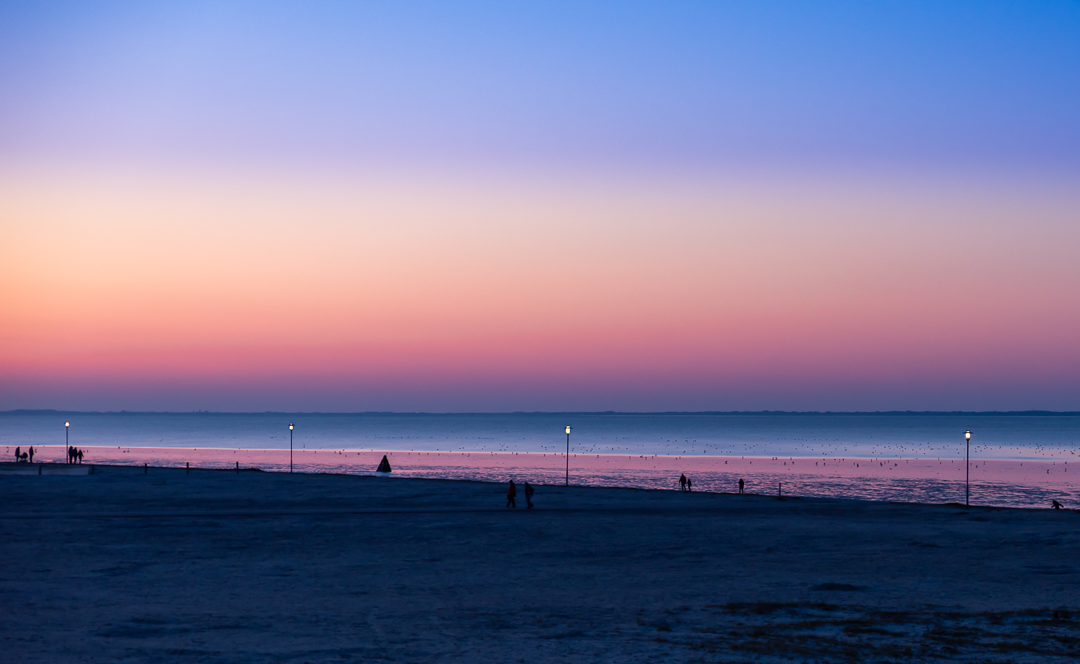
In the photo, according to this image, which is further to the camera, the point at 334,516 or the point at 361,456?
the point at 361,456

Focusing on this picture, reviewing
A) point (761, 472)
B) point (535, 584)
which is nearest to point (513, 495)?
point (535, 584)

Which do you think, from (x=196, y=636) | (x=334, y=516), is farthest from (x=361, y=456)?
(x=196, y=636)

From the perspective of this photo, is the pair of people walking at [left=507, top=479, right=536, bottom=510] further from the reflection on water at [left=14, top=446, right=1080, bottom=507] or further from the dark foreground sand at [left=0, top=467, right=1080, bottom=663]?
the reflection on water at [left=14, top=446, right=1080, bottom=507]

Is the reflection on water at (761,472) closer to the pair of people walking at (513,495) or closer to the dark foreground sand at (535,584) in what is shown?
the pair of people walking at (513,495)

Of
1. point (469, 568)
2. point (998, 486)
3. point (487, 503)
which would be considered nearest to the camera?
point (469, 568)

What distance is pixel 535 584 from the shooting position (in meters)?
22.6

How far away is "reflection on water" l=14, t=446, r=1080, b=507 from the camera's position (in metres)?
74.0

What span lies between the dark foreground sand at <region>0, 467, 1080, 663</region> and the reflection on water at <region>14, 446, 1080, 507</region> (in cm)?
2717

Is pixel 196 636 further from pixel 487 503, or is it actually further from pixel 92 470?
pixel 92 470

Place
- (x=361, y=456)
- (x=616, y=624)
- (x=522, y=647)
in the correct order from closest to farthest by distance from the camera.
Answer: (x=522, y=647) < (x=616, y=624) < (x=361, y=456)

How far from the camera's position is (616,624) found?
1795cm

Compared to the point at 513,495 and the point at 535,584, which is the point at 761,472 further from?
the point at 535,584

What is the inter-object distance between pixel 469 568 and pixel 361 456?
365ft

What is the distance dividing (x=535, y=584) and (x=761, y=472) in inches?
3272
